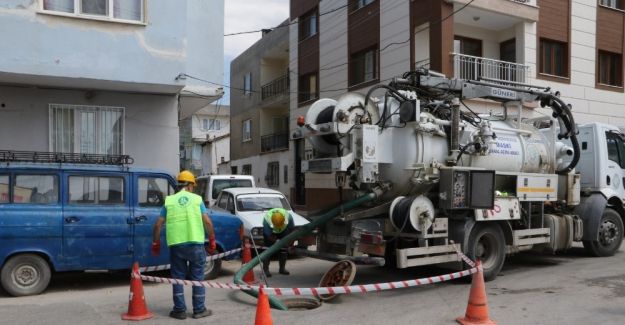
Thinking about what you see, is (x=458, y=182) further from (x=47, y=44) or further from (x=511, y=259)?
(x=47, y=44)

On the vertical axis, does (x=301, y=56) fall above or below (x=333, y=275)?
above

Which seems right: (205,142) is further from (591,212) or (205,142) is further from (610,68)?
(591,212)

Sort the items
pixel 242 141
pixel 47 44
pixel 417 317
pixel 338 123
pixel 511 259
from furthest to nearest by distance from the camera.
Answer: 1. pixel 242 141
2. pixel 511 259
3. pixel 47 44
4. pixel 338 123
5. pixel 417 317

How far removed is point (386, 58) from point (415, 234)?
13.5 metres

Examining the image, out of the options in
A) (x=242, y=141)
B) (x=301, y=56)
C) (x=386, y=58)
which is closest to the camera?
(x=386, y=58)

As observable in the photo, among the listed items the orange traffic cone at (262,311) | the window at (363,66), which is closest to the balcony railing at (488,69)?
the window at (363,66)

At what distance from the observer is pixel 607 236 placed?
1122 cm

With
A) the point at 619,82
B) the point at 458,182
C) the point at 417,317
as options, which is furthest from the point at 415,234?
the point at 619,82

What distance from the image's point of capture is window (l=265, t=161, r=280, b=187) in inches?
1190

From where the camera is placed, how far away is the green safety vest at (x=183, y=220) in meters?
6.36

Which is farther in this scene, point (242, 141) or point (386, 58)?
point (242, 141)

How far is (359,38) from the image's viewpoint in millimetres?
22562

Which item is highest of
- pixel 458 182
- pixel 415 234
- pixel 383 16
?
pixel 383 16

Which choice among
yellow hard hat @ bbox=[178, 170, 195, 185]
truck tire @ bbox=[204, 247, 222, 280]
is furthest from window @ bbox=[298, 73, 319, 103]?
yellow hard hat @ bbox=[178, 170, 195, 185]
